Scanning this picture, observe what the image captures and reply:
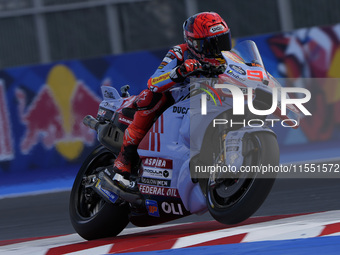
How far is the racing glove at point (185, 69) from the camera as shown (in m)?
5.34

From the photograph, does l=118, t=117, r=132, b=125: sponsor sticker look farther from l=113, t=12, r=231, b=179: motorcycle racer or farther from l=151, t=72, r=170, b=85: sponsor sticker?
l=151, t=72, r=170, b=85: sponsor sticker

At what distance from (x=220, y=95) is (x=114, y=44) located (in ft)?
37.2

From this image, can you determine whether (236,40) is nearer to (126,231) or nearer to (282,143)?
(282,143)

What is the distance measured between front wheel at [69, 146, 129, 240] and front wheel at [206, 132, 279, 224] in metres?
1.38

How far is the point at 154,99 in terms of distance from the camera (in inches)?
230

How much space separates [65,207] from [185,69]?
12.0 feet

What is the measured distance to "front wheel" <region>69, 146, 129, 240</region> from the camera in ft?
20.4

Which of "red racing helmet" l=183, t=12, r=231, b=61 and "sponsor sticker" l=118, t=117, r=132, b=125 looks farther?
"sponsor sticker" l=118, t=117, r=132, b=125

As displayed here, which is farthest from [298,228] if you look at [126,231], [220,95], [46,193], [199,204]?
[46,193]

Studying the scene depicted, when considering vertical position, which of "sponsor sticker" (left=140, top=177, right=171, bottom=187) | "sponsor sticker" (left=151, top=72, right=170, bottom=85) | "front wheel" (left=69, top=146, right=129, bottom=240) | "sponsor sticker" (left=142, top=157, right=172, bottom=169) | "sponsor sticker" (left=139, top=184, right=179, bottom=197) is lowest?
"front wheel" (left=69, top=146, right=129, bottom=240)

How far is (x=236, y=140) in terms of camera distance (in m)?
4.95

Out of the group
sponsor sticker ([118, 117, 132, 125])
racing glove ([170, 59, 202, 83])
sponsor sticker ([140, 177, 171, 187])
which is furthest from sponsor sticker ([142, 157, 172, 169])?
racing glove ([170, 59, 202, 83])

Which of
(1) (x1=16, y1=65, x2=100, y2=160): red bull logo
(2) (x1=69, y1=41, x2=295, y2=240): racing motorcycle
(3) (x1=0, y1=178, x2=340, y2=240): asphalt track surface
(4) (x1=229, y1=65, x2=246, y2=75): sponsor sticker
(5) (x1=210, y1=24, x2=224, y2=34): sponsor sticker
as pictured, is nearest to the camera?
(2) (x1=69, y1=41, x2=295, y2=240): racing motorcycle

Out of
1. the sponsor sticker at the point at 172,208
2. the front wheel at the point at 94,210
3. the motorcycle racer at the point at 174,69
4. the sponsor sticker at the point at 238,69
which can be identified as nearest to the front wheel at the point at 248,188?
the sponsor sticker at the point at 238,69
